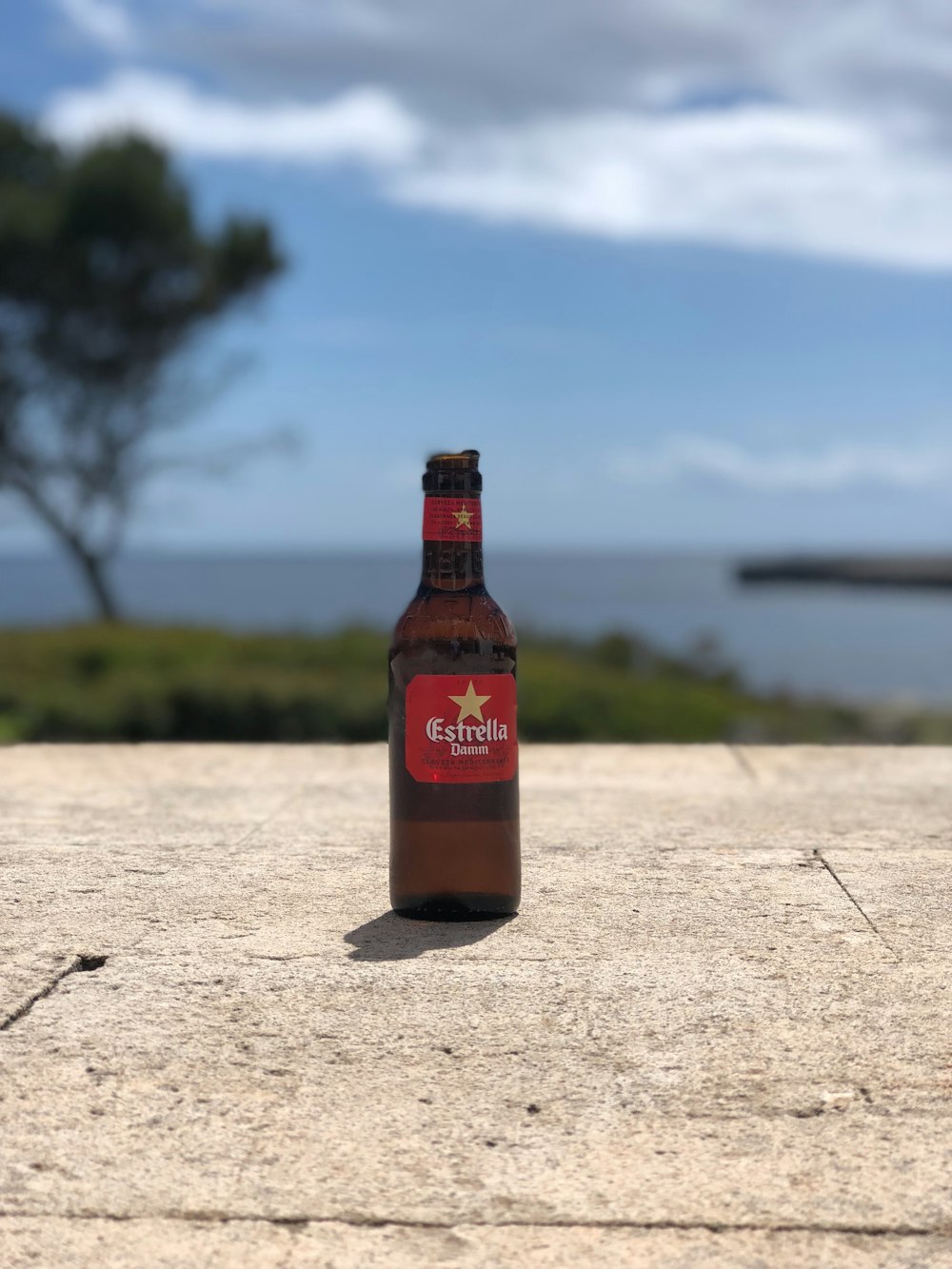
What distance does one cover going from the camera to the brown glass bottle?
91.1 inches

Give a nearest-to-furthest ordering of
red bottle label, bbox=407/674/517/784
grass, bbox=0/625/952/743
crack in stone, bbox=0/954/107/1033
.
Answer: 1. crack in stone, bbox=0/954/107/1033
2. red bottle label, bbox=407/674/517/784
3. grass, bbox=0/625/952/743

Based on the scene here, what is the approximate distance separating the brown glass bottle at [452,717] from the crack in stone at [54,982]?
0.54 metres

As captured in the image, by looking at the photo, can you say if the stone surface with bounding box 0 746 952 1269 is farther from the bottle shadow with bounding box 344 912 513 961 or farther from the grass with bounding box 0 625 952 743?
the grass with bounding box 0 625 952 743

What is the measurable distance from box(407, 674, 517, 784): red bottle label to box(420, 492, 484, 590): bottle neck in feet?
0.55

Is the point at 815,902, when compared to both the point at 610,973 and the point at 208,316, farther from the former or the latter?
the point at 208,316

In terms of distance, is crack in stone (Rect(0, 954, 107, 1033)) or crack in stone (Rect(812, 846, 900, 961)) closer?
crack in stone (Rect(0, 954, 107, 1033))

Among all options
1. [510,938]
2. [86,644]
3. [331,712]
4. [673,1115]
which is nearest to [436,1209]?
[673,1115]

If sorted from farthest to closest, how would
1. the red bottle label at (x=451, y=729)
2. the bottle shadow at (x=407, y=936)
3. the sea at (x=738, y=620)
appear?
the sea at (x=738, y=620), the red bottle label at (x=451, y=729), the bottle shadow at (x=407, y=936)

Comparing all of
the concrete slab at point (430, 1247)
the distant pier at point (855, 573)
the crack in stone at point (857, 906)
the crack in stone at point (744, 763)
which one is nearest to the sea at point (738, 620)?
the distant pier at point (855, 573)

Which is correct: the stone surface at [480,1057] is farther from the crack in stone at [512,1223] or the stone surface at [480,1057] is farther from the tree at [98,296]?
the tree at [98,296]

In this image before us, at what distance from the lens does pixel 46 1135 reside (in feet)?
5.26

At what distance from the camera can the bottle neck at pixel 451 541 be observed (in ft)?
7.63

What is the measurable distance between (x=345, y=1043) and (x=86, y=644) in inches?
559

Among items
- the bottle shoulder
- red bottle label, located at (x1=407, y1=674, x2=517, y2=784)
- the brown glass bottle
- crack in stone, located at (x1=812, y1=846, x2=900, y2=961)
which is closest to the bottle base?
the brown glass bottle
